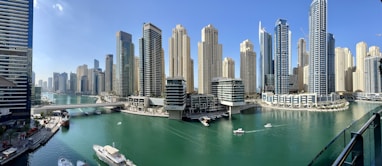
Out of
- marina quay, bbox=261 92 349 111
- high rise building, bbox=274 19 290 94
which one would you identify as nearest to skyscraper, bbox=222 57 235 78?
high rise building, bbox=274 19 290 94

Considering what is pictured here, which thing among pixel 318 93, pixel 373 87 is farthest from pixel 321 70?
pixel 373 87

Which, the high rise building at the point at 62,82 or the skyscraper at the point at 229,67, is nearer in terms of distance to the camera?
the skyscraper at the point at 229,67

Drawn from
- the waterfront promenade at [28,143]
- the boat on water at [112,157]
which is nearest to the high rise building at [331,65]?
the boat on water at [112,157]

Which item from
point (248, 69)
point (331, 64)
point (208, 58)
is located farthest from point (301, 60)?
point (208, 58)

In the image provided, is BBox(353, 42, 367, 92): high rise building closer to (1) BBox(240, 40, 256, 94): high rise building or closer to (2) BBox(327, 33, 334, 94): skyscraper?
(2) BBox(327, 33, 334, 94): skyscraper

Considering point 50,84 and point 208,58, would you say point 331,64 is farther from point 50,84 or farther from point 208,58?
point 50,84

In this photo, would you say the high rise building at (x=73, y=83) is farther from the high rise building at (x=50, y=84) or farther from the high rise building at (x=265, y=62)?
the high rise building at (x=265, y=62)

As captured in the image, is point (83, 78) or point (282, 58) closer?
point (282, 58)
